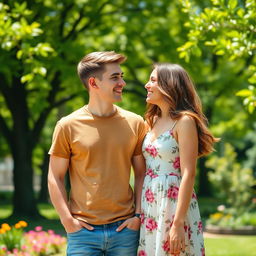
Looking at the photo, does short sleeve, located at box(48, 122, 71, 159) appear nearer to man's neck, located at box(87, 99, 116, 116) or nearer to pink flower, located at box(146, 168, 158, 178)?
man's neck, located at box(87, 99, 116, 116)

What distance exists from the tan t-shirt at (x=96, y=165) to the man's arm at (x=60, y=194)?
0.18 feet

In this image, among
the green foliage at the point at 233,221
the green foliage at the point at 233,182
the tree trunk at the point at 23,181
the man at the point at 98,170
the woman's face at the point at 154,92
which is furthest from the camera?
the tree trunk at the point at 23,181

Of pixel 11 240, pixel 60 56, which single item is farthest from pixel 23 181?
pixel 11 240

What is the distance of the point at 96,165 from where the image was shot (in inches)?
161

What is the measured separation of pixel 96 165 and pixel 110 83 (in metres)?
0.61

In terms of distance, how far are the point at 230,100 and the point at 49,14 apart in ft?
46.0

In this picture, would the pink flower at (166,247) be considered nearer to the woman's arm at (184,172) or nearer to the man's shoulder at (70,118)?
the woman's arm at (184,172)

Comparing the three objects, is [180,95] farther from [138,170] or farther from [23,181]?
[23,181]

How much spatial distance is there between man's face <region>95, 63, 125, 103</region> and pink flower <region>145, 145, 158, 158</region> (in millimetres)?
424

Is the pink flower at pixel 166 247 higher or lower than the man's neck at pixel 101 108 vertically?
lower

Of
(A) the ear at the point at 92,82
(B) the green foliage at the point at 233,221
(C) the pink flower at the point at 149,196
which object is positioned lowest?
(B) the green foliage at the point at 233,221

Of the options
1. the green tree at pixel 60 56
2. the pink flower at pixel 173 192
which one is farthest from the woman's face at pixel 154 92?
the green tree at pixel 60 56

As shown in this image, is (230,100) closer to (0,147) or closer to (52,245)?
(0,147)

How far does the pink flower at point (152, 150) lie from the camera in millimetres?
4180
